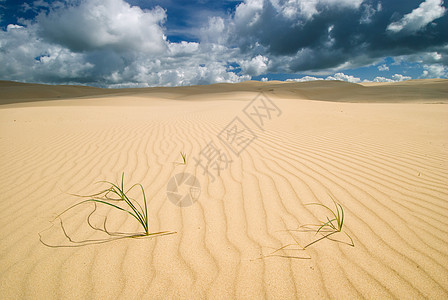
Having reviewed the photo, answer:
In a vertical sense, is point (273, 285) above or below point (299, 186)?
below

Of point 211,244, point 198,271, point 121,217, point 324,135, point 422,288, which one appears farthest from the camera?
point 324,135

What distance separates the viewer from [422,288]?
125 centimetres

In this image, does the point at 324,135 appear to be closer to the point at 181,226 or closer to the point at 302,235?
the point at 302,235

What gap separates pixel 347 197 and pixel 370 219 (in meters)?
0.36

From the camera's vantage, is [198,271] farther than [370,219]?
No

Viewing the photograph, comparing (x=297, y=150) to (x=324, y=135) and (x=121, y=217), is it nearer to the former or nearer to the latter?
(x=324, y=135)

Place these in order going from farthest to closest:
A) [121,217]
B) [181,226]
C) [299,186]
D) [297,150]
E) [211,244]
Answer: [297,150] < [299,186] < [121,217] < [181,226] < [211,244]

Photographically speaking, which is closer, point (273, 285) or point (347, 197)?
point (273, 285)

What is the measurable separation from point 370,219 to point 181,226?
172cm

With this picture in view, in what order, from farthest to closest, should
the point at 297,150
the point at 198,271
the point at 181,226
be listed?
the point at 297,150 → the point at 181,226 → the point at 198,271

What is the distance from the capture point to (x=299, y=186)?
2.38 meters

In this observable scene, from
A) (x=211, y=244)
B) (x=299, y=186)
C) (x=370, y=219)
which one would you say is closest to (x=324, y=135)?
(x=299, y=186)

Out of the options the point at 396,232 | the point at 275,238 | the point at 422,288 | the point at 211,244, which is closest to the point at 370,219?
the point at 396,232

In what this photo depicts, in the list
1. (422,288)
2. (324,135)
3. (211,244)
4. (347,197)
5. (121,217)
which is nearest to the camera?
(422,288)
